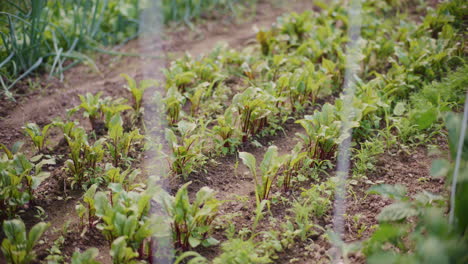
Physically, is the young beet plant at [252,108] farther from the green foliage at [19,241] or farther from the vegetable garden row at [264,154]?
the green foliage at [19,241]

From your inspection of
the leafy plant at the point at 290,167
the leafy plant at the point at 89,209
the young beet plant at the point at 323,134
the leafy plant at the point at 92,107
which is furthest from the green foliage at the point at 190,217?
the leafy plant at the point at 92,107

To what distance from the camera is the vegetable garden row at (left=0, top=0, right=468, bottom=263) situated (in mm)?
2066

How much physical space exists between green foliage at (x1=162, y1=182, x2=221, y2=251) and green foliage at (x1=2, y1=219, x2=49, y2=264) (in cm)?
64

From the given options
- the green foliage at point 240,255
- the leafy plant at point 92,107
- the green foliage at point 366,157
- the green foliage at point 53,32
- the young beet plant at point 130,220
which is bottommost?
the green foliage at point 240,255

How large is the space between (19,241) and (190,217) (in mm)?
829

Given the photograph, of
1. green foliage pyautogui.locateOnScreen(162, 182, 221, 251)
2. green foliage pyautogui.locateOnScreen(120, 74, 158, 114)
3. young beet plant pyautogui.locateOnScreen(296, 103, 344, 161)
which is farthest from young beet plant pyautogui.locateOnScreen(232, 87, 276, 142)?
green foliage pyautogui.locateOnScreen(162, 182, 221, 251)

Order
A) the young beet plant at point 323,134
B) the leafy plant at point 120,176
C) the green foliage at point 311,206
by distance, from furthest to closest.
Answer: the young beet plant at point 323,134
the leafy plant at point 120,176
the green foliage at point 311,206

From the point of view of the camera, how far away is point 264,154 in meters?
3.02

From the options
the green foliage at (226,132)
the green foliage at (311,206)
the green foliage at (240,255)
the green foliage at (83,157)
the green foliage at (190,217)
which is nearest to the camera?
the green foliage at (240,255)

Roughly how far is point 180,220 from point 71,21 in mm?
3106

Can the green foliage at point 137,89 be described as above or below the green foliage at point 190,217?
above

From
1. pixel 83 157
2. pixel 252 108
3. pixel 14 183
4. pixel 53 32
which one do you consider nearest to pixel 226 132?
pixel 252 108

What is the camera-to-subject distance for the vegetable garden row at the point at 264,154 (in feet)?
6.78

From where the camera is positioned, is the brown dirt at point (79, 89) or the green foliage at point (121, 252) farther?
the brown dirt at point (79, 89)
